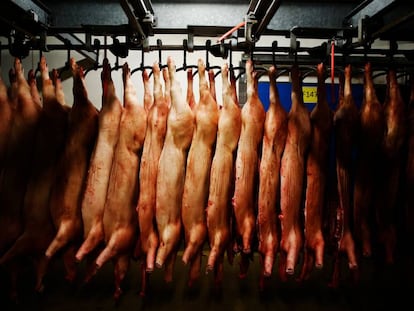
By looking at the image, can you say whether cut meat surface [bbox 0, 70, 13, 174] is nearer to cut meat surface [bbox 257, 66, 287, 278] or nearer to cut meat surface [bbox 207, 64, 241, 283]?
cut meat surface [bbox 207, 64, 241, 283]

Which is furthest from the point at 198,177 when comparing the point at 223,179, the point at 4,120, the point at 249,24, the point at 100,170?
the point at 4,120

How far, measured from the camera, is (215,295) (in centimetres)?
205

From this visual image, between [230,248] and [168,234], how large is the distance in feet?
0.99

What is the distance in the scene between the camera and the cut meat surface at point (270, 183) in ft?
5.08

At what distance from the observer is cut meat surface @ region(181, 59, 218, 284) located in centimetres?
156

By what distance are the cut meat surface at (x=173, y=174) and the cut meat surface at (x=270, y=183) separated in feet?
1.13

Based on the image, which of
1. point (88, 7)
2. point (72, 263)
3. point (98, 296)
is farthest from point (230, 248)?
point (88, 7)

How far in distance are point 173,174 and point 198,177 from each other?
0.11 meters

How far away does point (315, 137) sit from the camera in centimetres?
162

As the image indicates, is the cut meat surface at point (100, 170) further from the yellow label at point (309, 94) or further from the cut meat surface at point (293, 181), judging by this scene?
the yellow label at point (309, 94)

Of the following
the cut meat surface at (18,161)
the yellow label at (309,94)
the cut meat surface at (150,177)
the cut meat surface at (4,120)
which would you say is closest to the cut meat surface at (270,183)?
the cut meat surface at (150,177)

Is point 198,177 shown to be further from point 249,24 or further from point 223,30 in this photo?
point 223,30

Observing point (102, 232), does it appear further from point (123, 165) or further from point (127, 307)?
point (127, 307)

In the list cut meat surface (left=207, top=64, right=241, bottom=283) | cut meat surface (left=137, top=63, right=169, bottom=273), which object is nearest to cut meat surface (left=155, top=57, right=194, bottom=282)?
cut meat surface (left=137, top=63, right=169, bottom=273)
